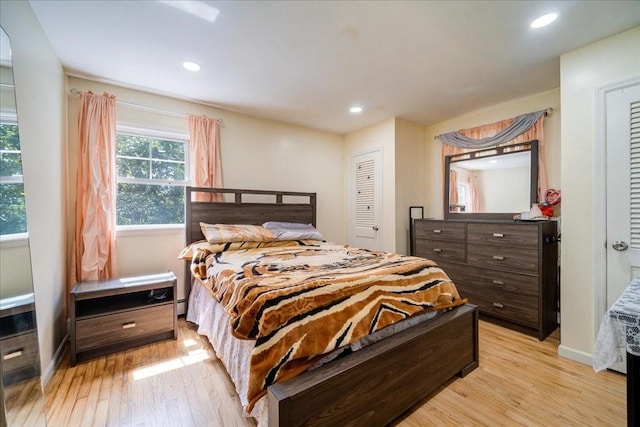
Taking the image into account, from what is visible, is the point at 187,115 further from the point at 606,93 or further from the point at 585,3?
the point at 606,93

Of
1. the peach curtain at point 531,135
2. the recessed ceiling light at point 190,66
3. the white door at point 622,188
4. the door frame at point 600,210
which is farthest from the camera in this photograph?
the peach curtain at point 531,135

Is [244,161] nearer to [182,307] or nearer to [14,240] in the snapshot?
[182,307]

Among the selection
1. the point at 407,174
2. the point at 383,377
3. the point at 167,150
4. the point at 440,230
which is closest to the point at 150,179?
the point at 167,150

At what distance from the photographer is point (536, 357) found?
2168 millimetres

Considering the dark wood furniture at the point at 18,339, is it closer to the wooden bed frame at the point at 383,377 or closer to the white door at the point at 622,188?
the wooden bed frame at the point at 383,377

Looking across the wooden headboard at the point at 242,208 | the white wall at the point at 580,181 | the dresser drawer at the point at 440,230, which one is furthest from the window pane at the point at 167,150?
the white wall at the point at 580,181

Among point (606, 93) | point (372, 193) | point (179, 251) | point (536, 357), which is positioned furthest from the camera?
point (372, 193)

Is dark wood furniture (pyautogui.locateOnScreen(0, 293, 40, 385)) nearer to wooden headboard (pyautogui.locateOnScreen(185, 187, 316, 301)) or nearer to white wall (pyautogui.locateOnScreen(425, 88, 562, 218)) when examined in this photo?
wooden headboard (pyautogui.locateOnScreen(185, 187, 316, 301))

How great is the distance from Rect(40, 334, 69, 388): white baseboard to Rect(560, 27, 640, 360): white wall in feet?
12.6

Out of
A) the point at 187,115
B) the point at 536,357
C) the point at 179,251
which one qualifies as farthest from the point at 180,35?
the point at 536,357

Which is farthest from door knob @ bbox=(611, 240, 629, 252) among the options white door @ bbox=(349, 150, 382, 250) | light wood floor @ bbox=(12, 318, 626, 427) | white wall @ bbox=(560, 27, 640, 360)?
white door @ bbox=(349, 150, 382, 250)

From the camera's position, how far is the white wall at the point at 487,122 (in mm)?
2777

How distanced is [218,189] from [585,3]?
3.35 metres

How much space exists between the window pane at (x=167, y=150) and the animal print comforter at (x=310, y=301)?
1.60 metres
